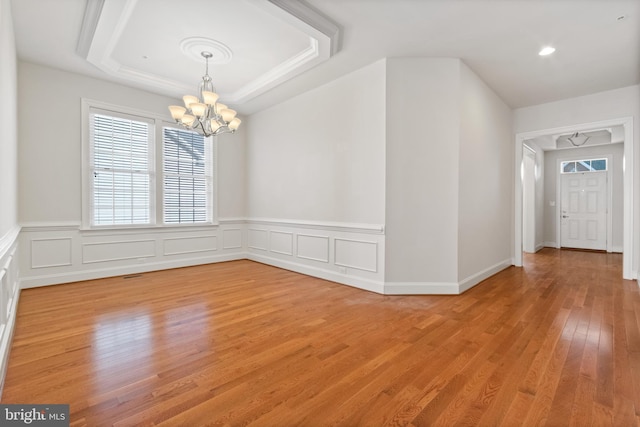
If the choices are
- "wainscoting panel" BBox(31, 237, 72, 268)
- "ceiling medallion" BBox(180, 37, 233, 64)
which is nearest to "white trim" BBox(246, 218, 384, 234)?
"ceiling medallion" BBox(180, 37, 233, 64)

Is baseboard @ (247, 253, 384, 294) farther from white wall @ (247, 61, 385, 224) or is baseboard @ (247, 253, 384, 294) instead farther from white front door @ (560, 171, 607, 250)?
white front door @ (560, 171, 607, 250)

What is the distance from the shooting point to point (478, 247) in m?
4.50

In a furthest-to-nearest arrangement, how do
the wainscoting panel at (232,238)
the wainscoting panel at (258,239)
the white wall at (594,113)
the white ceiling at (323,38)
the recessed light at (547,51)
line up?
the wainscoting panel at (232,238) → the wainscoting panel at (258,239) → the white wall at (594,113) → the recessed light at (547,51) → the white ceiling at (323,38)

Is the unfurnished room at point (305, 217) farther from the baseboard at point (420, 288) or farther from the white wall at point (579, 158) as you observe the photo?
the white wall at point (579, 158)

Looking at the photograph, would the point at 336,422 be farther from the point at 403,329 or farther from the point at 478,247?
the point at 478,247

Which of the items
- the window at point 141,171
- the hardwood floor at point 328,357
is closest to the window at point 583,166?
the hardwood floor at point 328,357

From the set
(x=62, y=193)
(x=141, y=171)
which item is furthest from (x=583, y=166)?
(x=62, y=193)

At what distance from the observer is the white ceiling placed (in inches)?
116

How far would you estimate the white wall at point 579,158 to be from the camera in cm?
730

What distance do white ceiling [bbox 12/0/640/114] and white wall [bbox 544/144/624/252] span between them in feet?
12.8

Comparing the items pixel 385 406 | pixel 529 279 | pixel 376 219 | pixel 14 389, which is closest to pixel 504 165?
pixel 529 279

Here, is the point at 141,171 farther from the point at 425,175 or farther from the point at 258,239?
the point at 425,175

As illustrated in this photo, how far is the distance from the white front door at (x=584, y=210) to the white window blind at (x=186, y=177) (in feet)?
30.7

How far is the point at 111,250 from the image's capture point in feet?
15.8
